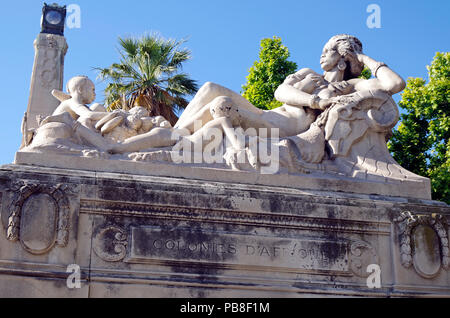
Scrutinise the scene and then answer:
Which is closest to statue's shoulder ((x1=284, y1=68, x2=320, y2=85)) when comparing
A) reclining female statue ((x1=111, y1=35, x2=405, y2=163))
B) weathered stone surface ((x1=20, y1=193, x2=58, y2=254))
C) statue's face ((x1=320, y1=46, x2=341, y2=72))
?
reclining female statue ((x1=111, y1=35, x2=405, y2=163))

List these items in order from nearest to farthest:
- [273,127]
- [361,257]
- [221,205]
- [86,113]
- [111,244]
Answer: [111,244] < [221,205] < [361,257] < [86,113] < [273,127]

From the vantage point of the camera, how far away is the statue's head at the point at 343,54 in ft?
37.2

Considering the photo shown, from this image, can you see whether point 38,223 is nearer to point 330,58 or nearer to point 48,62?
point 330,58

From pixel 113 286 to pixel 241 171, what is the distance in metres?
2.33

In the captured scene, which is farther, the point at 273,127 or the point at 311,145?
the point at 273,127

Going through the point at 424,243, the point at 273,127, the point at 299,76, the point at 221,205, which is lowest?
the point at 424,243

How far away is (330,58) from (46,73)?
10146 mm

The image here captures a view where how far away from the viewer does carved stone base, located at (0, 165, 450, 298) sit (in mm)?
8477

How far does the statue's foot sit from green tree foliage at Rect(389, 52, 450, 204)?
30.6ft

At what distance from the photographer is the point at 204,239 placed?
8.97 meters

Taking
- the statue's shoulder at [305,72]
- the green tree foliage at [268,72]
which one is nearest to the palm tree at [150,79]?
the green tree foliage at [268,72]

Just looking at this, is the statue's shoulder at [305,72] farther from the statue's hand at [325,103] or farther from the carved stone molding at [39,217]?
the carved stone molding at [39,217]

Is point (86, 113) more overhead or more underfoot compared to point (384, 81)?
more underfoot

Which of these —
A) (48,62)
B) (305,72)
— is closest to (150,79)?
(48,62)
